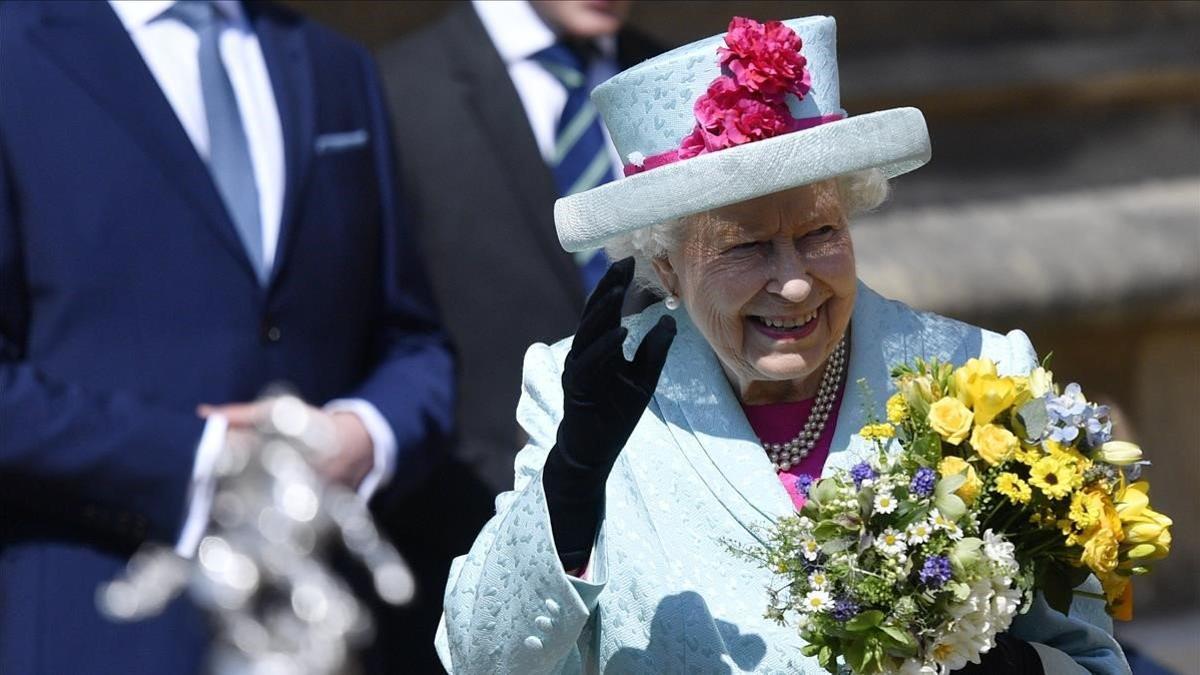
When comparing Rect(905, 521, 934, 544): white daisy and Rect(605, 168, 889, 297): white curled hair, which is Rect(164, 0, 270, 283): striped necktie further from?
Rect(905, 521, 934, 544): white daisy

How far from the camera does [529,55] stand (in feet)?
15.1

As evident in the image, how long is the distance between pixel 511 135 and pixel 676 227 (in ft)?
4.81

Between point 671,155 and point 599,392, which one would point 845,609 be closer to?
point 599,392

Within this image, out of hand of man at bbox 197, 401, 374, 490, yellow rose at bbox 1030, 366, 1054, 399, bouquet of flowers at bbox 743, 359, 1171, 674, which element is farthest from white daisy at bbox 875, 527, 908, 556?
hand of man at bbox 197, 401, 374, 490

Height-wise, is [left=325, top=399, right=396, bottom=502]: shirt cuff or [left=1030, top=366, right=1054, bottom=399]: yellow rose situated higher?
[left=1030, top=366, right=1054, bottom=399]: yellow rose

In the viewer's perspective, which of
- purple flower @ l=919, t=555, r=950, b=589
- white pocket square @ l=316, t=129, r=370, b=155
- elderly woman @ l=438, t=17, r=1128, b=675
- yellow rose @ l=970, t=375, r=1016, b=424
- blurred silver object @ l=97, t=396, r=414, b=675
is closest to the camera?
blurred silver object @ l=97, t=396, r=414, b=675

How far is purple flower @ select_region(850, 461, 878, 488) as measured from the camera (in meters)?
2.70

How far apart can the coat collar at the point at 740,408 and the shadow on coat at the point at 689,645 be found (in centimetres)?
15

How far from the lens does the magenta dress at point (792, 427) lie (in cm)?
312

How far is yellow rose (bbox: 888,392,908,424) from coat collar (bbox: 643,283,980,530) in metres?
0.18

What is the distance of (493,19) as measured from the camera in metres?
4.62

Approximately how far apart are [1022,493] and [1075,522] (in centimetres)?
9

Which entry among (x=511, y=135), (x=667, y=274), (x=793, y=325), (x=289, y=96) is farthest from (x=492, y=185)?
(x=793, y=325)

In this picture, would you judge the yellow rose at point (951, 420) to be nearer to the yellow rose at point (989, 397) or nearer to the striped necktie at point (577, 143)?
the yellow rose at point (989, 397)
